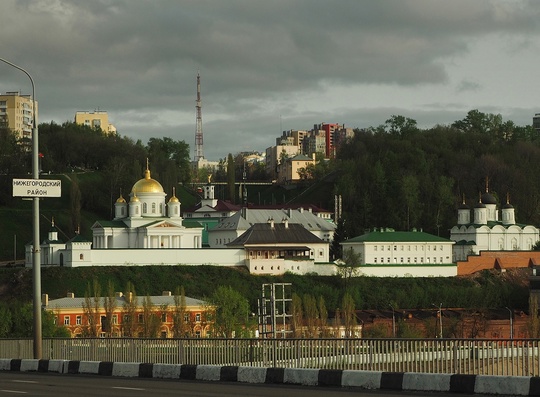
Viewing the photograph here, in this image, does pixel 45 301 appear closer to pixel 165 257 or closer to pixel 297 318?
pixel 165 257

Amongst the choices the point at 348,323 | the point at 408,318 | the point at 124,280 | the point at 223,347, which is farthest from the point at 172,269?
the point at 223,347

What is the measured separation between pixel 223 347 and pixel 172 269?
79233 mm

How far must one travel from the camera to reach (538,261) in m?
118

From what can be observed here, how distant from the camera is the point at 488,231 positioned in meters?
122

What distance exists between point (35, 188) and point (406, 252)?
90759mm

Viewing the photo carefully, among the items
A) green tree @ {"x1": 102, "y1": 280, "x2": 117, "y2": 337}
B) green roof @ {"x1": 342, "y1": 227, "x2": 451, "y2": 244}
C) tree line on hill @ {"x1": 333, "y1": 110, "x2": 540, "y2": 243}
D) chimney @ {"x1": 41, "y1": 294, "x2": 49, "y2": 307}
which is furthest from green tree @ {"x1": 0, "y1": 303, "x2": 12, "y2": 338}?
tree line on hill @ {"x1": 333, "y1": 110, "x2": 540, "y2": 243}

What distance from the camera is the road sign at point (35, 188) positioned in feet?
91.1

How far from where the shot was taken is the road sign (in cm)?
2778

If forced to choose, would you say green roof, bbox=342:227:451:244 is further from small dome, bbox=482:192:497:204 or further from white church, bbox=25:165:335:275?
small dome, bbox=482:192:497:204

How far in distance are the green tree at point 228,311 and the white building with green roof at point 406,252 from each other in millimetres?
26733

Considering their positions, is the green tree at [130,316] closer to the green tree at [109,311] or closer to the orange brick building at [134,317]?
the orange brick building at [134,317]

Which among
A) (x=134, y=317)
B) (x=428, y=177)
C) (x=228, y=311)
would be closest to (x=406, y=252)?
(x=428, y=177)

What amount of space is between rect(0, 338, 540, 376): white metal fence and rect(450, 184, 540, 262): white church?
93.2 meters

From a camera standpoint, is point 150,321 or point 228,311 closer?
point 150,321
